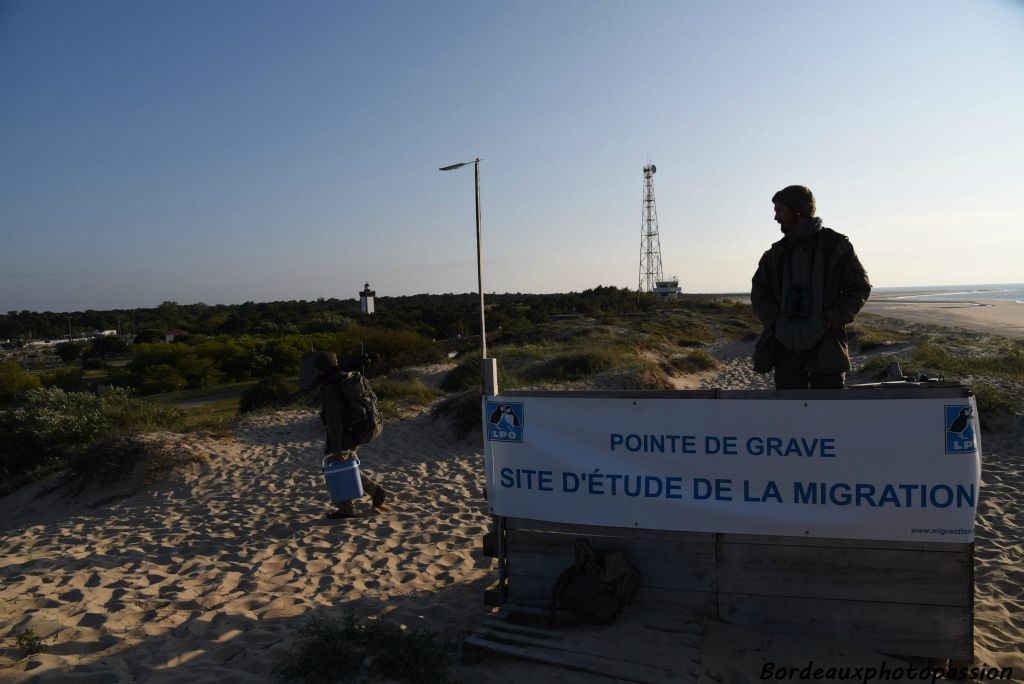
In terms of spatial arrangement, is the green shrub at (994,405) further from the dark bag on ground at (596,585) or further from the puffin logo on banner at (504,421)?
the puffin logo on banner at (504,421)

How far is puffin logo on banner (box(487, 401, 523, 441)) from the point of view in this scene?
13.0 ft

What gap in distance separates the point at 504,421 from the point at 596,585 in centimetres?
112

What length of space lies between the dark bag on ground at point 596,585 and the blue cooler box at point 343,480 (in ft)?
11.7

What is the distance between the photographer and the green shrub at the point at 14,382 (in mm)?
22391

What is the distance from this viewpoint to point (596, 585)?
3.48 m

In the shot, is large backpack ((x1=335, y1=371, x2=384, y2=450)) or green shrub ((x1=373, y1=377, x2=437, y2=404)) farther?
green shrub ((x1=373, y1=377, x2=437, y2=404))

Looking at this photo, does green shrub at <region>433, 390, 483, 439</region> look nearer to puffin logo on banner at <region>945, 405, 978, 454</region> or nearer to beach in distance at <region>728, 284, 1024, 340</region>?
puffin logo on banner at <region>945, 405, 978, 454</region>

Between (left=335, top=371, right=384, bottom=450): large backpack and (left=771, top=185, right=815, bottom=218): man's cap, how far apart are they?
14.3 feet

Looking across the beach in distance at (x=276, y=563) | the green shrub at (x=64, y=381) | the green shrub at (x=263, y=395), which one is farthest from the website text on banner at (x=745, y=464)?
the green shrub at (x=64, y=381)

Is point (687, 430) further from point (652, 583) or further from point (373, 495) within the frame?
point (373, 495)

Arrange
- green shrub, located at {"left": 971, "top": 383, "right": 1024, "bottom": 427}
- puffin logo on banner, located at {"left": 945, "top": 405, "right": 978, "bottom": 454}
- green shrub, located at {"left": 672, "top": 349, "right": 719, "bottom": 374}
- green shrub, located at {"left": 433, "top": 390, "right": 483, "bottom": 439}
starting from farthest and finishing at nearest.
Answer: green shrub, located at {"left": 672, "top": 349, "right": 719, "bottom": 374}, green shrub, located at {"left": 433, "top": 390, "right": 483, "bottom": 439}, green shrub, located at {"left": 971, "top": 383, "right": 1024, "bottom": 427}, puffin logo on banner, located at {"left": 945, "top": 405, "right": 978, "bottom": 454}

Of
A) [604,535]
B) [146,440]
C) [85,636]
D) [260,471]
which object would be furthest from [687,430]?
[146,440]

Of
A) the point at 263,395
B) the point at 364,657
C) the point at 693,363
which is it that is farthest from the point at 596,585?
the point at 693,363

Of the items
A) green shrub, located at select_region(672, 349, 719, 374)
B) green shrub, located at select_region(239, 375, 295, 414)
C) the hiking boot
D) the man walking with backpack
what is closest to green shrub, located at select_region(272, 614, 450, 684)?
the man walking with backpack
